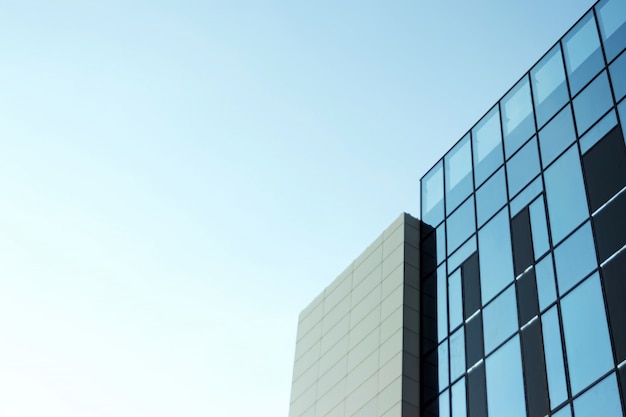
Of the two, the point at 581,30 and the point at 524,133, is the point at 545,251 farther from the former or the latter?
the point at 581,30

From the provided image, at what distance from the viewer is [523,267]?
2869 centimetres

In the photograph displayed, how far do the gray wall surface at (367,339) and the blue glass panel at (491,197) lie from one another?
367cm

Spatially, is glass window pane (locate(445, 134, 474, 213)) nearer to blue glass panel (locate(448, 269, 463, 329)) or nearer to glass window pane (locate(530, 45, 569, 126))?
blue glass panel (locate(448, 269, 463, 329))

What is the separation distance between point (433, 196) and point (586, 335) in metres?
13.5

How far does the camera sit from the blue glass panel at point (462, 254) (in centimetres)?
Answer: 3244

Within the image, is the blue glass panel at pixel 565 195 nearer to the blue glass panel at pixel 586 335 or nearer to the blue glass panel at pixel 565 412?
the blue glass panel at pixel 586 335

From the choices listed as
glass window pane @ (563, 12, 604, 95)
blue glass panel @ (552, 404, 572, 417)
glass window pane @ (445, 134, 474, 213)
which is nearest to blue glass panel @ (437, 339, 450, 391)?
blue glass panel @ (552, 404, 572, 417)

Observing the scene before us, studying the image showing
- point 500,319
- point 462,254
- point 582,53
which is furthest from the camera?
point 462,254

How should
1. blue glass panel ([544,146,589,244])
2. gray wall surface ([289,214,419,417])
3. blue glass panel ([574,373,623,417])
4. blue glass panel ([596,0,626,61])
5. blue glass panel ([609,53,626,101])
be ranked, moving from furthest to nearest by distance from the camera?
gray wall surface ([289,214,419,417]) < blue glass panel ([596,0,626,61]) < blue glass panel ([609,53,626,101]) < blue glass panel ([544,146,589,244]) < blue glass panel ([574,373,623,417])

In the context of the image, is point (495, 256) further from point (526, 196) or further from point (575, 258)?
point (575, 258)

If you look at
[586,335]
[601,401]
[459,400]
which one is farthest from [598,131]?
[459,400]

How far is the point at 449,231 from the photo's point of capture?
34594mm

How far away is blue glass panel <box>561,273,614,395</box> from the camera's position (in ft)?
77.5

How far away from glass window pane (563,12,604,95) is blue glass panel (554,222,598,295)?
6.17 meters
